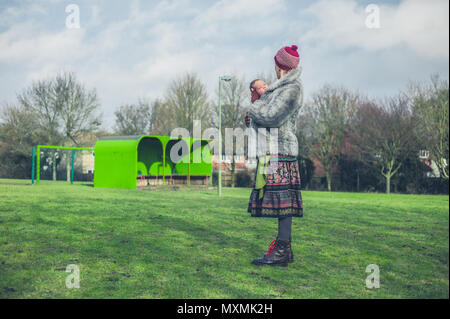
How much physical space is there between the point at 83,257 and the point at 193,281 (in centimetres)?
158

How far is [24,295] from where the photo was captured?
3.02m

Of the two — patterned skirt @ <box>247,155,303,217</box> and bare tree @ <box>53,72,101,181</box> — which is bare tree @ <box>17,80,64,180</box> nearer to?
bare tree @ <box>53,72,101,181</box>

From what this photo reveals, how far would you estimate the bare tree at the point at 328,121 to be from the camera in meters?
33.5

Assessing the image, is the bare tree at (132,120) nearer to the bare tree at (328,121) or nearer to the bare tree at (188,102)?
the bare tree at (188,102)

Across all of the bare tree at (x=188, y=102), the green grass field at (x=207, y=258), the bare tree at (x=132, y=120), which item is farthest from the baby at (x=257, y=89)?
the bare tree at (x=132, y=120)

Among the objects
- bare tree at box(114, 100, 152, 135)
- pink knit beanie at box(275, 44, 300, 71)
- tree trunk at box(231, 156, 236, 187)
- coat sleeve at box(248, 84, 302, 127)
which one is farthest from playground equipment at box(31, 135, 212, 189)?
bare tree at box(114, 100, 152, 135)

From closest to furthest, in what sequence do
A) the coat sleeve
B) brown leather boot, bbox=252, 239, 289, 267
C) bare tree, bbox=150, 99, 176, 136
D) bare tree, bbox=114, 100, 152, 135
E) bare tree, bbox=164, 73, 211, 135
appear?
the coat sleeve < brown leather boot, bbox=252, 239, 289, 267 < bare tree, bbox=164, 73, 211, 135 < bare tree, bbox=150, 99, 176, 136 < bare tree, bbox=114, 100, 152, 135

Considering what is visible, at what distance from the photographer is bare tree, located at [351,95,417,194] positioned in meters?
28.8

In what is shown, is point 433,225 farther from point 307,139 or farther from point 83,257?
point 307,139

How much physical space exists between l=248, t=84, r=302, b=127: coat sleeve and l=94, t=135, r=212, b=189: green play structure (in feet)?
54.6

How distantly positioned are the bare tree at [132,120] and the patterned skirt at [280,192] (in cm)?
4604

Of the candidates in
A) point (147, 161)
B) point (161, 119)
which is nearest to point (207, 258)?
point (147, 161)

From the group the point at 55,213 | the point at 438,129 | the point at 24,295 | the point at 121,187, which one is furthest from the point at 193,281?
the point at 438,129

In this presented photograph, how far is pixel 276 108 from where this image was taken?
403 centimetres
